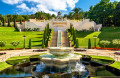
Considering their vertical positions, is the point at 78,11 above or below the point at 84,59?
above

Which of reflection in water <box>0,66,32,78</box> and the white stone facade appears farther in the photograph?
the white stone facade

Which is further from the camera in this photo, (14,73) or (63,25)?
(63,25)

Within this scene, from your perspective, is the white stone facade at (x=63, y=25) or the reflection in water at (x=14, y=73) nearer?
the reflection in water at (x=14, y=73)

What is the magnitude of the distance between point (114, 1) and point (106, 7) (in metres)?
9.90

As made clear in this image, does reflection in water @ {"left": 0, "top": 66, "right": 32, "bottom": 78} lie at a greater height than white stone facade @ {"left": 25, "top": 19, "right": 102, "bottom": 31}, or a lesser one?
lesser

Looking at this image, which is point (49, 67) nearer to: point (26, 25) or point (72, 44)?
point (72, 44)

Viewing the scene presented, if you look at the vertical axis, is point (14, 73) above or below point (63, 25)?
below

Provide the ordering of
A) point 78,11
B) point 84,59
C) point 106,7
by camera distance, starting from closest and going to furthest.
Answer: point 84,59, point 106,7, point 78,11

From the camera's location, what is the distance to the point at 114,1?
223 feet

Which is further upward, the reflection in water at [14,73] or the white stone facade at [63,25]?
the white stone facade at [63,25]

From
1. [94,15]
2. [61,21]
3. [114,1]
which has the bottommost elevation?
[61,21]

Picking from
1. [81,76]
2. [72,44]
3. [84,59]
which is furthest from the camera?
[72,44]

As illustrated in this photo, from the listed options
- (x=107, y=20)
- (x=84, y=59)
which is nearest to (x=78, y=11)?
(x=107, y=20)

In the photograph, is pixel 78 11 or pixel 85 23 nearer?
pixel 85 23
